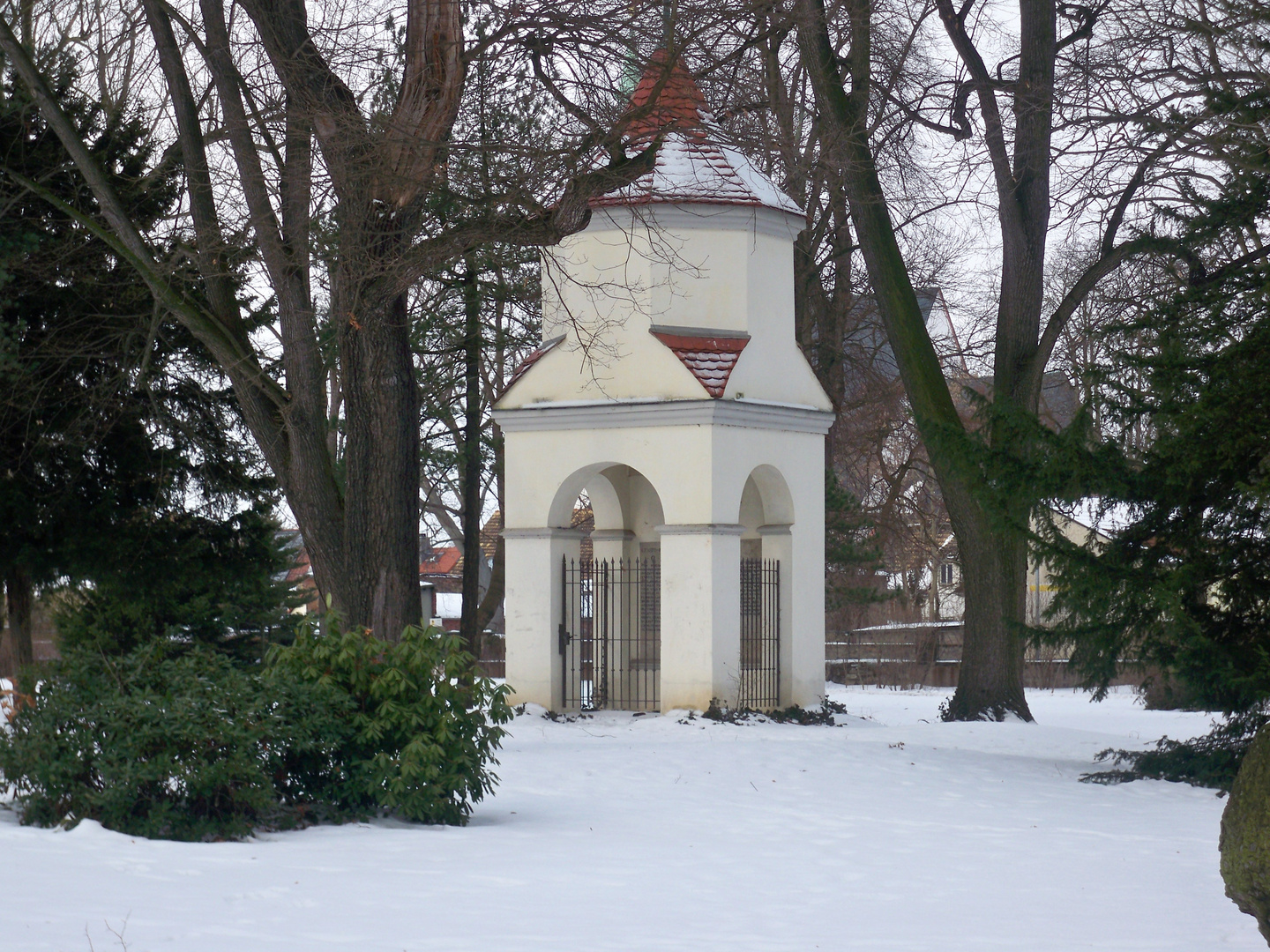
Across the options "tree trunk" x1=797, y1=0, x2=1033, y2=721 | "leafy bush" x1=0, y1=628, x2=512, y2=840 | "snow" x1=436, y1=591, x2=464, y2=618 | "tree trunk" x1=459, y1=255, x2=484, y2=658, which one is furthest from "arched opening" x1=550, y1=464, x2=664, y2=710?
"snow" x1=436, y1=591, x2=464, y2=618

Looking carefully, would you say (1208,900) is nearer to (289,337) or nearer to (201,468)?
(289,337)

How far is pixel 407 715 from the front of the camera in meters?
8.73

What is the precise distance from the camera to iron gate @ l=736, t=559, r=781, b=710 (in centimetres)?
1709

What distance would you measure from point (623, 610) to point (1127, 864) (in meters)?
10.5

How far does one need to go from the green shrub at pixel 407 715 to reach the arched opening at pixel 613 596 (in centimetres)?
762

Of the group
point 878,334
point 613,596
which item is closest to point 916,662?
point 878,334

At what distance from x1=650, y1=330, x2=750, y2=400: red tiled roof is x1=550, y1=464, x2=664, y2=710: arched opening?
5.30 feet

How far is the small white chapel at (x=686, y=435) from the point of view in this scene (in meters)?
16.0

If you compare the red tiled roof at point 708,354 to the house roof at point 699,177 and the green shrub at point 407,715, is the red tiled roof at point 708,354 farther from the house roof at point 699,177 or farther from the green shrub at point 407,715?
the green shrub at point 407,715

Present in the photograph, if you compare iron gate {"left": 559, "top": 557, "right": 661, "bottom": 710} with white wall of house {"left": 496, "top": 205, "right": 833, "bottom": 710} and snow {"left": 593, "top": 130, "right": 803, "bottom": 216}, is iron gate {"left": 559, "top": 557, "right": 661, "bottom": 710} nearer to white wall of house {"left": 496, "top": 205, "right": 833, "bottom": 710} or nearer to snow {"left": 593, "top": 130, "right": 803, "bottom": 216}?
white wall of house {"left": 496, "top": 205, "right": 833, "bottom": 710}

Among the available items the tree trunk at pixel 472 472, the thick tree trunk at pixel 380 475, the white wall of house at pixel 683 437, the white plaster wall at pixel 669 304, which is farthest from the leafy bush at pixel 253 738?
the tree trunk at pixel 472 472

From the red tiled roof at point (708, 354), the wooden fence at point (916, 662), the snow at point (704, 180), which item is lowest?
the wooden fence at point (916, 662)

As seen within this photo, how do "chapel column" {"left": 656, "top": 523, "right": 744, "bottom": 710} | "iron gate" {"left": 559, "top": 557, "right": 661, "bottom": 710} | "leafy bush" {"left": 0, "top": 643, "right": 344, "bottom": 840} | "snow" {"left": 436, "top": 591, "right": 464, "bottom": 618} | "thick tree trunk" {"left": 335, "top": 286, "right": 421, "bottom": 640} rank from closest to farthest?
1. "leafy bush" {"left": 0, "top": 643, "right": 344, "bottom": 840}
2. "thick tree trunk" {"left": 335, "top": 286, "right": 421, "bottom": 640}
3. "chapel column" {"left": 656, "top": 523, "right": 744, "bottom": 710}
4. "iron gate" {"left": 559, "top": 557, "right": 661, "bottom": 710}
5. "snow" {"left": 436, "top": 591, "right": 464, "bottom": 618}

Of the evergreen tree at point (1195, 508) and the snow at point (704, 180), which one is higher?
the snow at point (704, 180)
